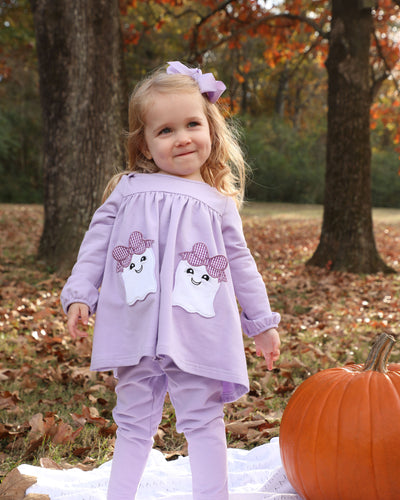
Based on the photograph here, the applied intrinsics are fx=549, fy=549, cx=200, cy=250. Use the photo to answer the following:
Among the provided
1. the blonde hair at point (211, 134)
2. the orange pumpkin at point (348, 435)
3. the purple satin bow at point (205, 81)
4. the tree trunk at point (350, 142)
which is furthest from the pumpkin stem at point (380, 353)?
the tree trunk at point (350, 142)

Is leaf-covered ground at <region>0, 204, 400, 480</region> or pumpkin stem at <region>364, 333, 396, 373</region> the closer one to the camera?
pumpkin stem at <region>364, 333, 396, 373</region>

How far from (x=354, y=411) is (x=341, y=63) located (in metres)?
→ 7.04

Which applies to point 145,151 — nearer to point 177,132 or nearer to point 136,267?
point 177,132

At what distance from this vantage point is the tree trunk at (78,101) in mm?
6750

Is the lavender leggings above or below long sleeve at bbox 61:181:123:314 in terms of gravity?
below

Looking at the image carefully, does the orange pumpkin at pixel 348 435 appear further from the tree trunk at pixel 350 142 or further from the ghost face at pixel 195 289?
the tree trunk at pixel 350 142

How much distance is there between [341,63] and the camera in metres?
8.15

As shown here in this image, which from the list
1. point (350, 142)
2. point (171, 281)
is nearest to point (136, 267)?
point (171, 281)

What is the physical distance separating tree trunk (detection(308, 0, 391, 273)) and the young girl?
6.24m

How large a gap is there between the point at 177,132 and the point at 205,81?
0.27m

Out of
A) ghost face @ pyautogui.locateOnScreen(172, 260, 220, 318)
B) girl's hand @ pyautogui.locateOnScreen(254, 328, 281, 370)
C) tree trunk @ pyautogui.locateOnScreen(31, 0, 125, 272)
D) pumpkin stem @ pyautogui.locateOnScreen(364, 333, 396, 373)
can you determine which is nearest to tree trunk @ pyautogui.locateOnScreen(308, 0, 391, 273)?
tree trunk @ pyautogui.locateOnScreen(31, 0, 125, 272)

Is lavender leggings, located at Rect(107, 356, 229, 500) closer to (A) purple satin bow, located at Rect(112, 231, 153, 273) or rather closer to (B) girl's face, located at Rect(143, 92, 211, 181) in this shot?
(A) purple satin bow, located at Rect(112, 231, 153, 273)

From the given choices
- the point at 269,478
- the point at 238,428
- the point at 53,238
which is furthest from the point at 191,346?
the point at 53,238

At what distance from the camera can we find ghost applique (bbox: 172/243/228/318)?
211 centimetres
